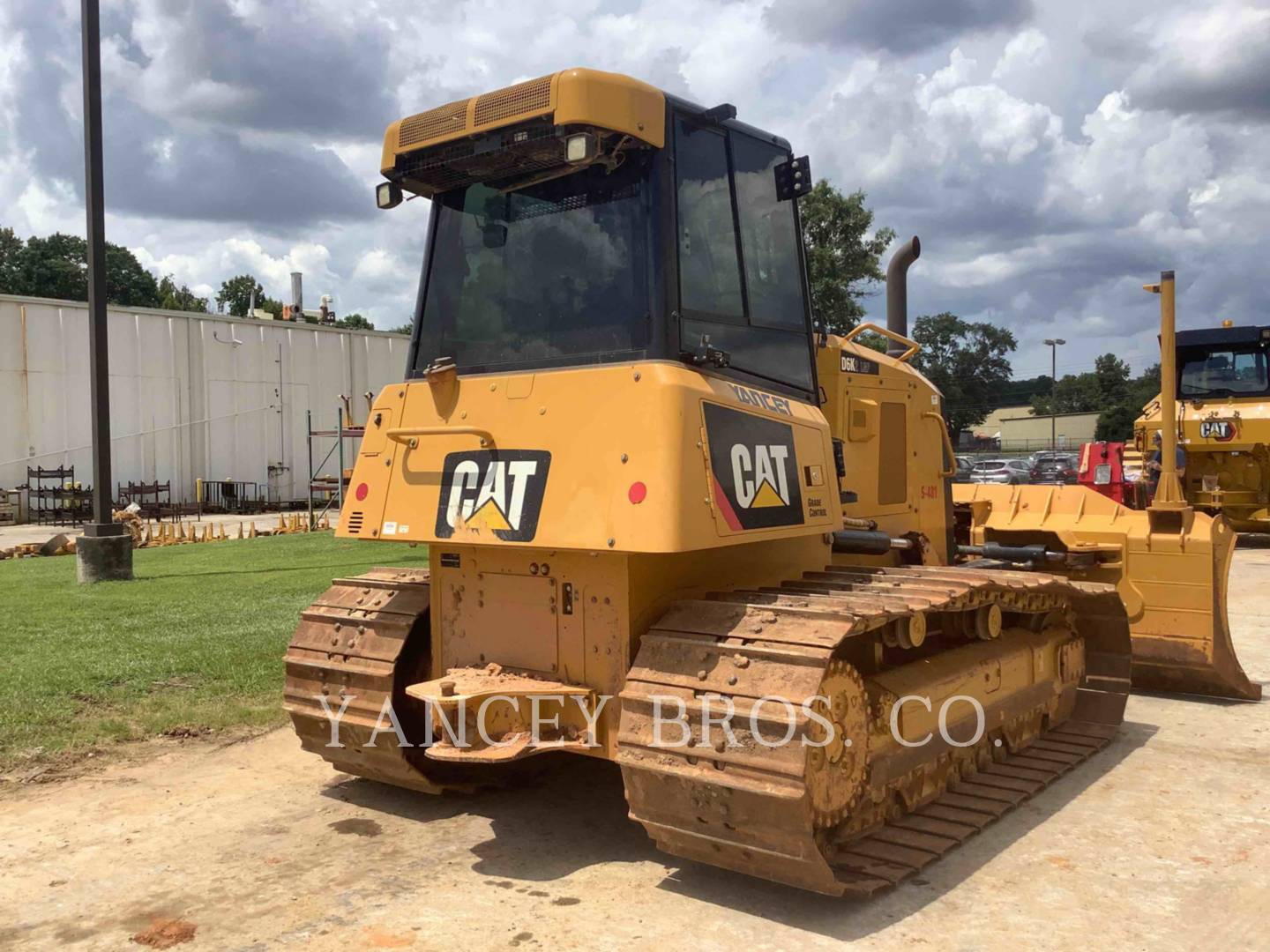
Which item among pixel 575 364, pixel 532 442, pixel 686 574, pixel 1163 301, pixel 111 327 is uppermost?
pixel 111 327

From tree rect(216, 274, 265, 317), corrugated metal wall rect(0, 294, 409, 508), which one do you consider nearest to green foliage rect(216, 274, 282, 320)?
tree rect(216, 274, 265, 317)

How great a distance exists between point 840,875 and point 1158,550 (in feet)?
14.4

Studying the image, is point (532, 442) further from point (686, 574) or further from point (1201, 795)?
point (1201, 795)

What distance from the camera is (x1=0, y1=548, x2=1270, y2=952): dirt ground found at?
3883 mm

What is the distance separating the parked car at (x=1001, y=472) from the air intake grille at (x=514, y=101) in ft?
101

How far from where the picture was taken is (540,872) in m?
4.49

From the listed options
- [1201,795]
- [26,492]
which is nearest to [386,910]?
[1201,795]

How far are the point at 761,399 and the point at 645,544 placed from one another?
42.4 inches

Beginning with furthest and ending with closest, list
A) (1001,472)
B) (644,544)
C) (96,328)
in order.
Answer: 1. (1001,472)
2. (96,328)
3. (644,544)

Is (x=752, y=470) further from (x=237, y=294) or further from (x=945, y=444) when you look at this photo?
(x=237, y=294)

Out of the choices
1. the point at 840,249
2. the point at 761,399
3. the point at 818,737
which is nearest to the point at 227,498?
the point at 840,249

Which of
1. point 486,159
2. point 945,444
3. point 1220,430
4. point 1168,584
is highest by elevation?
point 486,159

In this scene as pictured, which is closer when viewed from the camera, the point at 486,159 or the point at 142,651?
the point at 486,159

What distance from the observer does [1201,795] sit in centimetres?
547
